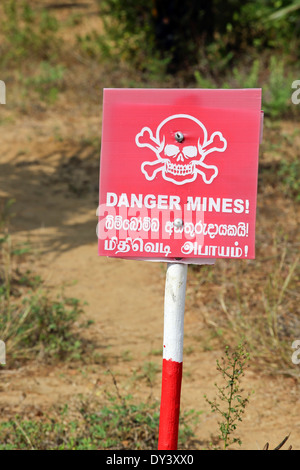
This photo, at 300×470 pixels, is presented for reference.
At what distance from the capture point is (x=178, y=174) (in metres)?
2.05

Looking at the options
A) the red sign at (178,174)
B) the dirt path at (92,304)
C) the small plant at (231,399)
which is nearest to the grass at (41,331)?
the dirt path at (92,304)

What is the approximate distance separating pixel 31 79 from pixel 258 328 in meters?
6.22

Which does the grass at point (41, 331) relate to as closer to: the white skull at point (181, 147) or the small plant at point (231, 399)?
the small plant at point (231, 399)

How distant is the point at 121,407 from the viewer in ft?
9.80

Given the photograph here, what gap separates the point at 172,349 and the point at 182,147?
641 millimetres

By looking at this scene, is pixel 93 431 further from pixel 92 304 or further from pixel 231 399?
pixel 92 304

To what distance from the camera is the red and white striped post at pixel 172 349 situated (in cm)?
211

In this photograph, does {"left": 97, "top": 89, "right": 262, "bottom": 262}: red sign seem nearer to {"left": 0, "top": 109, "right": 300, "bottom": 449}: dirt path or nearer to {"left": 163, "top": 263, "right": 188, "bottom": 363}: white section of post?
{"left": 163, "top": 263, "right": 188, "bottom": 363}: white section of post

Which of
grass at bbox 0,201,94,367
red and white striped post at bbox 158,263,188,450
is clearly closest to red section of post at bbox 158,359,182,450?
red and white striped post at bbox 158,263,188,450

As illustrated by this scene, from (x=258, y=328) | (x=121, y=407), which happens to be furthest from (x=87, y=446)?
(x=258, y=328)

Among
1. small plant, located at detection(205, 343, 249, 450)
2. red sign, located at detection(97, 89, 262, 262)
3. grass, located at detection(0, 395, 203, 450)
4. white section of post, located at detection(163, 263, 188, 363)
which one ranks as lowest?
grass, located at detection(0, 395, 203, 450)

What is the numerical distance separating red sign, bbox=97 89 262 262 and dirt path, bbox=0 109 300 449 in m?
1.35

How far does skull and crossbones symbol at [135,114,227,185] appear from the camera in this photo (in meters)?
2.03
